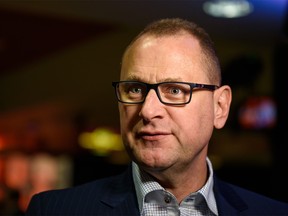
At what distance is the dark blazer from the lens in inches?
69.9

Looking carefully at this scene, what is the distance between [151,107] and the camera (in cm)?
166

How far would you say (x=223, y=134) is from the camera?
10.6 metres

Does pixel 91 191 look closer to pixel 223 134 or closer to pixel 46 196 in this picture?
pixel 46 196

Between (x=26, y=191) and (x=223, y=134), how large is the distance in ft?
13.9

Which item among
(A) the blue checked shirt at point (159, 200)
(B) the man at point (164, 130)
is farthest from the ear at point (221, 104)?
(A) the blue checked shirt at point (159, 200)

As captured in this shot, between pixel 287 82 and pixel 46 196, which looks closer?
pixel 46 196

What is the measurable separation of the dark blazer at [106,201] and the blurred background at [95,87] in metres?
1.50

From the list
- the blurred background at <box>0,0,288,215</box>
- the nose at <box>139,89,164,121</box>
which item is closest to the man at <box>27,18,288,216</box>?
the nose at <box>139,89,164,121</box>

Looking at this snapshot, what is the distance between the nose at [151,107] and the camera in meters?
1.65

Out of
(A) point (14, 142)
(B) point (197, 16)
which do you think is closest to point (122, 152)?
(A) point (14, 142)

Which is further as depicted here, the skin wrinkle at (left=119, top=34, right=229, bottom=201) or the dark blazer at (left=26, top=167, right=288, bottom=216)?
the dark blazer at (left=26, top=167, right=288, bottom=216)

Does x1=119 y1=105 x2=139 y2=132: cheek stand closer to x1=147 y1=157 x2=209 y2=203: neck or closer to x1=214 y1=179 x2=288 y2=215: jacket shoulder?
x1=147 y1=157 x2=209 y2=203: neck

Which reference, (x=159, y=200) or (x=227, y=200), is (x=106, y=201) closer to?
(x=159, y=200)

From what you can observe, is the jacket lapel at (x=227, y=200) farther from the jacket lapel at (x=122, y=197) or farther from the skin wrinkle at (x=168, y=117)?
the jacket lapel at (x=122, y=197)
